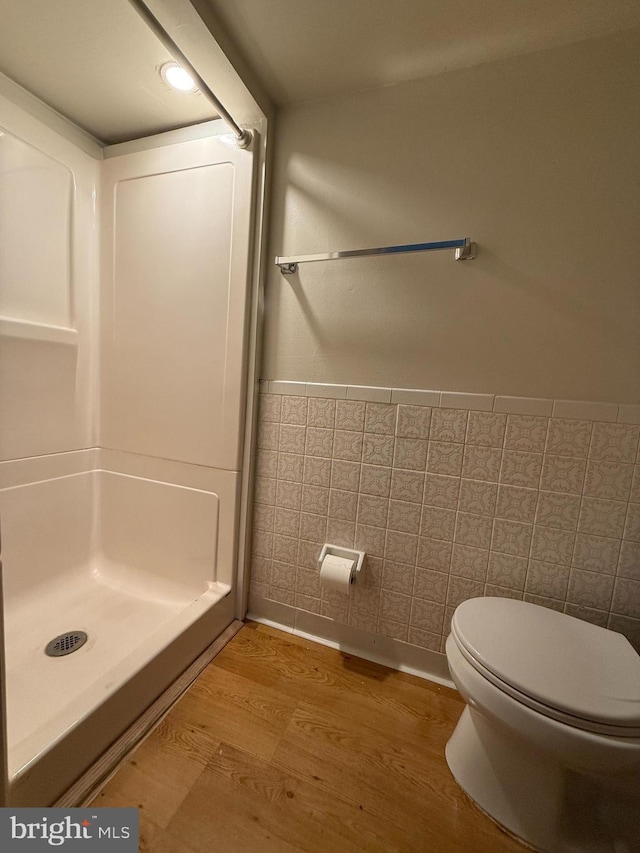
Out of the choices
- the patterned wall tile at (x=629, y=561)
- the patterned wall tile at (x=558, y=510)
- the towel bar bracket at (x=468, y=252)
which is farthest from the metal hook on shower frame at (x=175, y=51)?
the patterned wall tile at (x=629, y=561)

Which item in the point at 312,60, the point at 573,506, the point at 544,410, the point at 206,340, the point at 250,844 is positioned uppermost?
the point at 312,60

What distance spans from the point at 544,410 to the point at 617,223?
1.82 ft

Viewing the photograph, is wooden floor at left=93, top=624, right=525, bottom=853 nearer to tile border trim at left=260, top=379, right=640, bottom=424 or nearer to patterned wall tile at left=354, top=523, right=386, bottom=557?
patterned wall tile at left=354, top=523, right=386, bottom=557

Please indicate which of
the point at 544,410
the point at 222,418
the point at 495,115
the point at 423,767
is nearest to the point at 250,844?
the point at 423,767

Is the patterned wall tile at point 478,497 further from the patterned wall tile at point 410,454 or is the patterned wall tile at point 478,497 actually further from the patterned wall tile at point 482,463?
the patterned wall tile at point 410,454

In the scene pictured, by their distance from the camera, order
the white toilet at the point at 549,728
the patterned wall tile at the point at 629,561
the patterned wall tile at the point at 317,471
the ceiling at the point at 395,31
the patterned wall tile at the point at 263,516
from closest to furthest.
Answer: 1. the white toilet at the point at 549,728
2. the ceiling at the point at 395,31
3. the patterned wall tile at the point at 629,561
4. the patterned wall tile at the point at 317,471
5. the patterned wall tile at the point at 263,516

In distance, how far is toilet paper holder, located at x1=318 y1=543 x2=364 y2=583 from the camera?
1.25 m

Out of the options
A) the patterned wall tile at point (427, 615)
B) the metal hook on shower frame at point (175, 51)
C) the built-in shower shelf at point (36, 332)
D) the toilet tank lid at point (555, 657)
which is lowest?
the patterned wall tile at point (427, 615)

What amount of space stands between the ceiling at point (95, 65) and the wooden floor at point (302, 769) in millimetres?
2038

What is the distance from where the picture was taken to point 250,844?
767 mm

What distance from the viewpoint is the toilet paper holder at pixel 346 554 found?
4.11 ft

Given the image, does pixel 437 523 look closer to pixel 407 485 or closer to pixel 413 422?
pixel 407 485

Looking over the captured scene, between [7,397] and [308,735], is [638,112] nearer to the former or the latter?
[308,735]

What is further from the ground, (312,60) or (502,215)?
(312,60)
